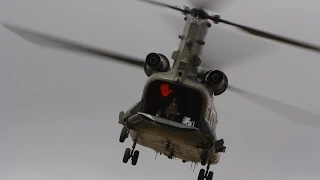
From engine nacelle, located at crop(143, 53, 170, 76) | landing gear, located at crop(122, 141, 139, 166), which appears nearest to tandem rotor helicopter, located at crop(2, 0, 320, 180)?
engine nacelle, located at crop(143, 53, 170, 76)

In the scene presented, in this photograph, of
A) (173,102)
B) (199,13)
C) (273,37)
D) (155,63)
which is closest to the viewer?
(273,37)

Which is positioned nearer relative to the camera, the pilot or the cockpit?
the cockpit

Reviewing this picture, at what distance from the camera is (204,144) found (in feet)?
68.8

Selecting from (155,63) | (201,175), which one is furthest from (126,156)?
(155,63)

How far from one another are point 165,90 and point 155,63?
1.10 m

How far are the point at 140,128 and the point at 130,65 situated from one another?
314cm

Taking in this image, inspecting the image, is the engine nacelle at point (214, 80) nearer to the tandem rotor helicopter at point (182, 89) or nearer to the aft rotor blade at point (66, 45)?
the tandem rotor helicopter at point (182, 89)

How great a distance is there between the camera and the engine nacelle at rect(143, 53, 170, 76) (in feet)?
69.2

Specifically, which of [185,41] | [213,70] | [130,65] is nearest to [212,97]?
[213,70]

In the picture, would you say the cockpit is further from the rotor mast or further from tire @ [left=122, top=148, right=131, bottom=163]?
tire @ [left=122, top=148, right=131, bottom=163]

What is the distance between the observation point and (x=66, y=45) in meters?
21.3

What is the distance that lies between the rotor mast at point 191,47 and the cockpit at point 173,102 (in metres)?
0.70

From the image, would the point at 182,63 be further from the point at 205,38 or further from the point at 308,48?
the point at 308,48

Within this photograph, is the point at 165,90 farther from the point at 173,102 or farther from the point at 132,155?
the point at 132,155
